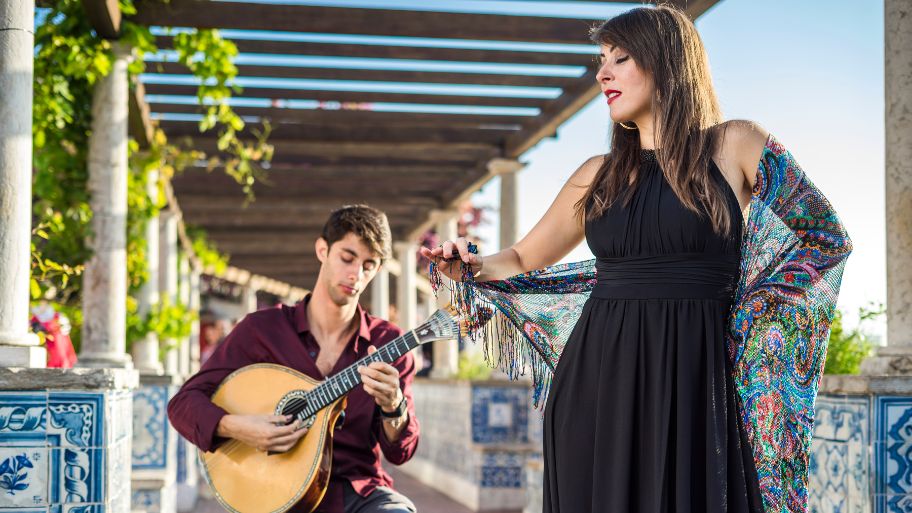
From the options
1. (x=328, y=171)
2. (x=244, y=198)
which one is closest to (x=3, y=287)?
(x=328, y=171)

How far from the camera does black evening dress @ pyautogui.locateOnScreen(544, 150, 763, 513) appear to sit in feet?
7.02

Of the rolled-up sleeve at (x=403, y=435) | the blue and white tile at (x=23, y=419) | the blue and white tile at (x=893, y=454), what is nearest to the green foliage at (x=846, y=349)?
the blue and white tile at (x=893, y=454)

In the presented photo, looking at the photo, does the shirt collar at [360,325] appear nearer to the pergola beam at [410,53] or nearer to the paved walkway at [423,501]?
the pergola beam at [410,53]

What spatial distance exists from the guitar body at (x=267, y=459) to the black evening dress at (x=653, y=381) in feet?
3.66

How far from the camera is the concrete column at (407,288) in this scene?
44.1ft

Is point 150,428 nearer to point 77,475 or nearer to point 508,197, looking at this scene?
point 508,197

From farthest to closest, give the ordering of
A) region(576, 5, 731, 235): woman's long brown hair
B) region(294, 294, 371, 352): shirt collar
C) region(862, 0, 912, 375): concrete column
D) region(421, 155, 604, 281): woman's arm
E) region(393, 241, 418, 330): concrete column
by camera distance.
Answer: region(393, 241, 418, 330): concrete column < region(862, 0, 912, 375): concrete column < region(294, 294, 371, 352): shirt collar < region(421, 155, 604, 281): woman's arm < region(576, 5, 731, 235): woman's long brown hair

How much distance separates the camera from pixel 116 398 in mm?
3410

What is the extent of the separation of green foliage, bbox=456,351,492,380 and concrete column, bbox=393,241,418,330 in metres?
2.12

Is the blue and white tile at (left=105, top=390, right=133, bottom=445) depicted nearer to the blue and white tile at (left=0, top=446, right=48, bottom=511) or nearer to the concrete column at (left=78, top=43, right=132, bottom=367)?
the blue and white tile at (left=0, top=446, right=48, bottom=511)

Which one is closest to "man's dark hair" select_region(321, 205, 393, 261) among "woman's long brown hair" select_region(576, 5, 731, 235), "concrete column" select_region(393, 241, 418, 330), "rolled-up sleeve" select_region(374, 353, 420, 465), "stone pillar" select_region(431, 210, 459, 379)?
"rolled-up sleeve" select_region(374, 353, 420, 465)

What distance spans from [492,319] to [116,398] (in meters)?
1.28

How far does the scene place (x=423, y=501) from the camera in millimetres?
9469

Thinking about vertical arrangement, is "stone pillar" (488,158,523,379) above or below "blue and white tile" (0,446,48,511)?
above
